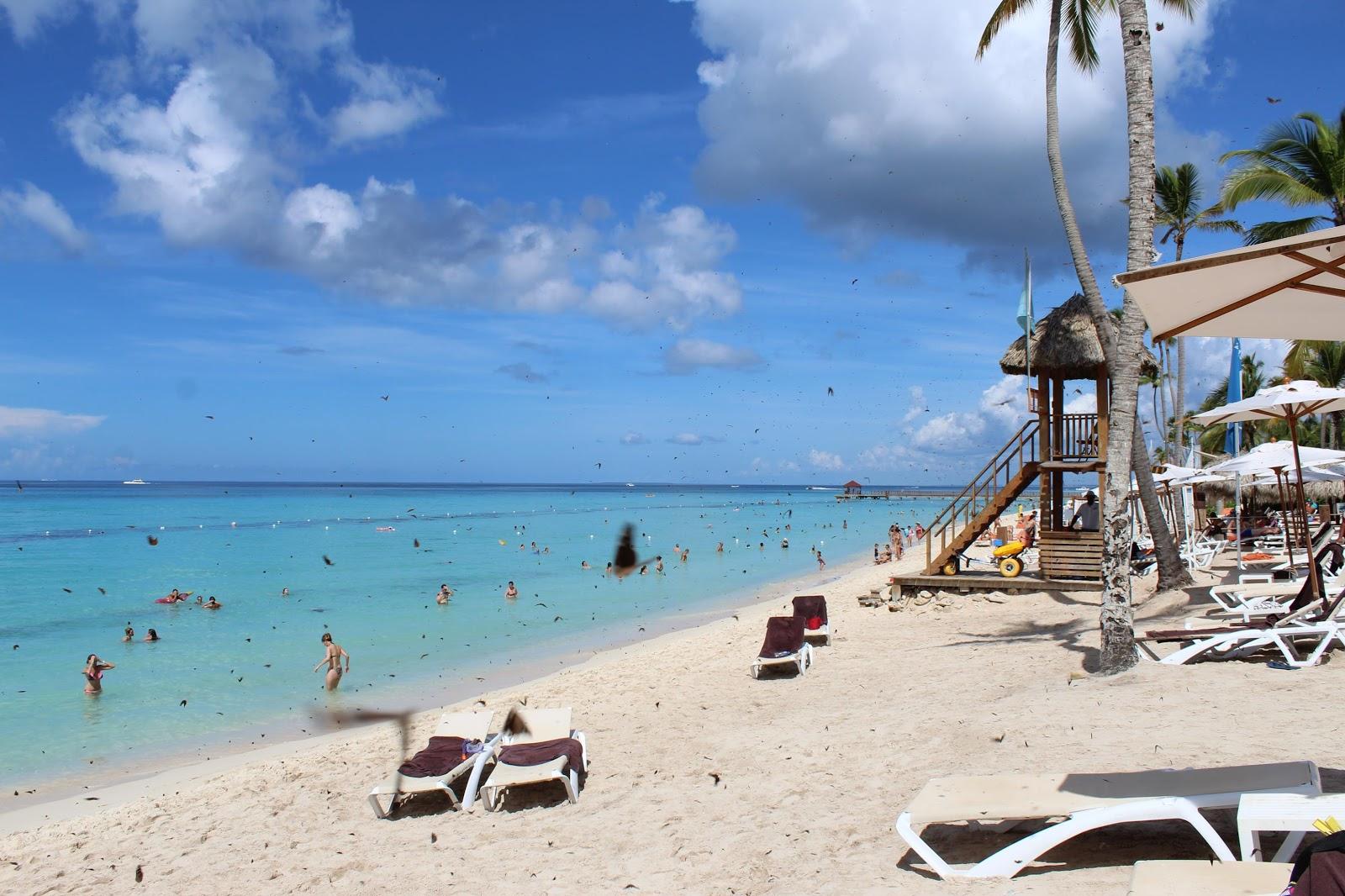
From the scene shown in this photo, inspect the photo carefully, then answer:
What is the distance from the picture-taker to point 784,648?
38.2 ft

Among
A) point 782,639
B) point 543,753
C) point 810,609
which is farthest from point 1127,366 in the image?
point 543,753

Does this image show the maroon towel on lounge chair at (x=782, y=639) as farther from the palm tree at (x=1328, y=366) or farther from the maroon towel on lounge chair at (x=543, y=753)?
the palm tree at (x=1328, y=366)

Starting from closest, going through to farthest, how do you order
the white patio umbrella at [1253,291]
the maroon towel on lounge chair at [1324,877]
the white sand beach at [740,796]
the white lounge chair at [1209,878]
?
the maroon towel on lounge chair at [1324,877], the white lounge chair at [1209,878], the white patio umbrella at [1253,291], the white sand beach at [740,796]

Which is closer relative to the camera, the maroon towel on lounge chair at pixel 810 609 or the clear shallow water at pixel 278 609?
the maroon towel on lounge chair at pixel 810 609

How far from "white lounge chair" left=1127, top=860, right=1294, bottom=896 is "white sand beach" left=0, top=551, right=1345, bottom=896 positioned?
1.85 feet

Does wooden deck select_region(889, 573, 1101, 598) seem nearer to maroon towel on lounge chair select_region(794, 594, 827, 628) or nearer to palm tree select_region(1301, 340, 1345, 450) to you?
maroon towel on lounge chair select_region(794, 594, 827, 628)

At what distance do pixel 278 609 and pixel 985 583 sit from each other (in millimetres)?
18770

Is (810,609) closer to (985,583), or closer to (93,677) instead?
(985,583)

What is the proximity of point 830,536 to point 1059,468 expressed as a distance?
38.9m

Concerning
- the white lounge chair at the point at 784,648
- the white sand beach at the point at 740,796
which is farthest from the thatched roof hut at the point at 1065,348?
the white lounge chair at the point at 784,648

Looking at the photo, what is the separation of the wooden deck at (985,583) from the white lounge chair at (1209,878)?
12138mm

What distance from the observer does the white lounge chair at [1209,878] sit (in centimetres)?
339

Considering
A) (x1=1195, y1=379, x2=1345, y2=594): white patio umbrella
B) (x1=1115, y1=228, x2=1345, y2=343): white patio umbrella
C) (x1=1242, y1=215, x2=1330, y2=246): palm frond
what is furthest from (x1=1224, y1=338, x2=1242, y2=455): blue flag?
(x1=1115, y1=228, x2=1345, y2=343): white patio umbrella

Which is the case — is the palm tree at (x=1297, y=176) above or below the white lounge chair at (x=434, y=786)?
above
